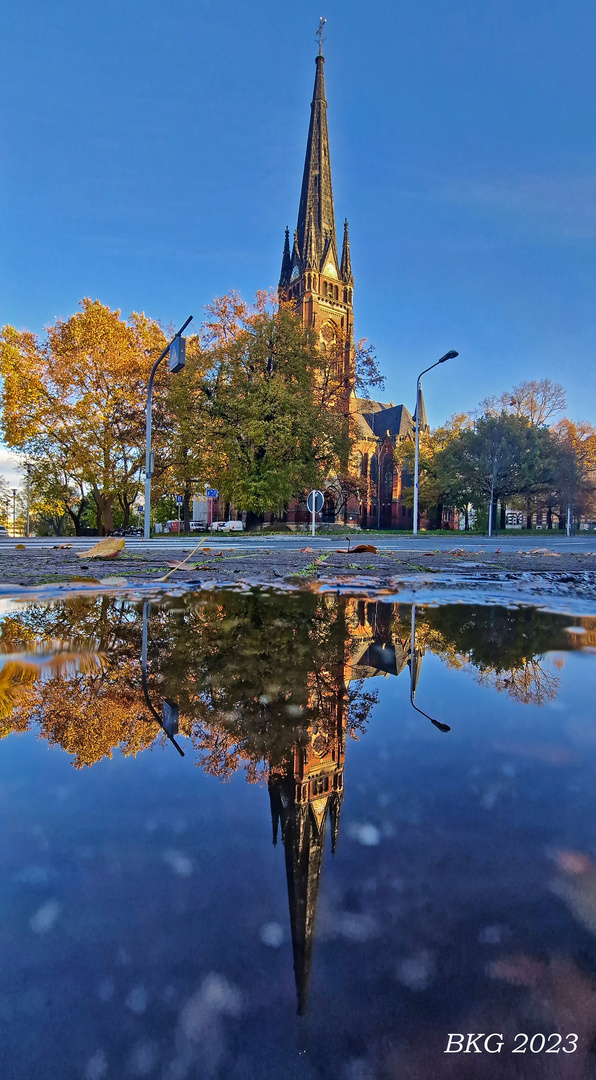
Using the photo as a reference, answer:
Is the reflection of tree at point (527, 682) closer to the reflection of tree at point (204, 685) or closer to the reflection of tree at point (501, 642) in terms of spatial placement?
the reflection of tree at point (501, 642)

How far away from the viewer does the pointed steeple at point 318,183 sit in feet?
198

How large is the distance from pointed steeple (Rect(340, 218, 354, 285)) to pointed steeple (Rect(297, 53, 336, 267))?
2445 mm

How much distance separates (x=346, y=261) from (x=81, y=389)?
152ft

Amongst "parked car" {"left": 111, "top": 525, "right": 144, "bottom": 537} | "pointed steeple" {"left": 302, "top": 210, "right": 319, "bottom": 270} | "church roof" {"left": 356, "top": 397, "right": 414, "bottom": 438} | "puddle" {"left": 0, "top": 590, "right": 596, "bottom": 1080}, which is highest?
"pointed steeple" {"left": 302, "top": 210, "right": 319, "bottom": 270}

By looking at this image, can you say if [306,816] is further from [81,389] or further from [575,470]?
[575,470]

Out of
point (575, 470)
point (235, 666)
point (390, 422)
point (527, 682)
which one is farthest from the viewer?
point (390, 422)

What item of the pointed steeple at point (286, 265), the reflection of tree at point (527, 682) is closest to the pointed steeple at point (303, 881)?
the reflection of tree at point (527, 682)

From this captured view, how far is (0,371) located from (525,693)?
108ft

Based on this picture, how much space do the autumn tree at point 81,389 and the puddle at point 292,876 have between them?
99.5 feet

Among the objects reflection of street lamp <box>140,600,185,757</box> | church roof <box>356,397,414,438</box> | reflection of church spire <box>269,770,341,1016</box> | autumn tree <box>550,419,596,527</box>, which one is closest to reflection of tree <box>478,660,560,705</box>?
reflection of church spire <box>269,770,341,1016</box>

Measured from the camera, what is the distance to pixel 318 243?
60.8m

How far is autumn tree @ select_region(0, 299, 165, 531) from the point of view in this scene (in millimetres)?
28797

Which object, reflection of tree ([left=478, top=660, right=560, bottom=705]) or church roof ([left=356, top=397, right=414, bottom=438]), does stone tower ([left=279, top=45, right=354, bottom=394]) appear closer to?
church roof ([left=356, top=397, right=414, bottom=438])

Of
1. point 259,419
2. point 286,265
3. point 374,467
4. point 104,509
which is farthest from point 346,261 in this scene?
point 104,509
